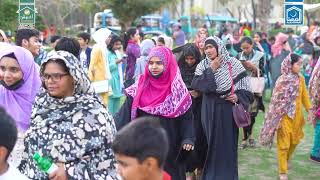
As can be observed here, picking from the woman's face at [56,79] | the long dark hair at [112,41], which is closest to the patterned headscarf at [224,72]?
the woman's face at [56,79]

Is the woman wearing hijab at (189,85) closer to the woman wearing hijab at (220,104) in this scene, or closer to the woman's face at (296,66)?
the woman wearing hijab at (220,104)

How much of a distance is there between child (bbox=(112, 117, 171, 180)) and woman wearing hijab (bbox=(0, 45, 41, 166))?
1.50 metres

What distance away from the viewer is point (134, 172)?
2750 millimetres

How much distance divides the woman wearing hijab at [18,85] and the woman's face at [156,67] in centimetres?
120

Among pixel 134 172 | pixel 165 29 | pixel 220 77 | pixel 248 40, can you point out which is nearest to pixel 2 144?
pixel 134 172

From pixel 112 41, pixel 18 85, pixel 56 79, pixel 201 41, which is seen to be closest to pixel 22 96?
pixel 18 85

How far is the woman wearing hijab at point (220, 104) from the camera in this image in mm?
6344

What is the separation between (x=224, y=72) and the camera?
20.9 ft

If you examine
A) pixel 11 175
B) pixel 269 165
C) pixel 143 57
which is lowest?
pixel 269 165

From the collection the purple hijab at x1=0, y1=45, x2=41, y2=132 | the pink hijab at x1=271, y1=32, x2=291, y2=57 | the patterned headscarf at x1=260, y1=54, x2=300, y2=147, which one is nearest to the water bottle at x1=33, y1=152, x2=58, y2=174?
the purple hijab at x1=0, y1=45, x2=41, y2=132

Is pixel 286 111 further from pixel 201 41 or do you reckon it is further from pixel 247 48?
pixel 247 48

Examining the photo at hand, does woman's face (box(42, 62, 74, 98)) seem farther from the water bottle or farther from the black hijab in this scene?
the black hijab

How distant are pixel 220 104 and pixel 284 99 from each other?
3.49 feet

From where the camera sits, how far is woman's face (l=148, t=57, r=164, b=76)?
17.2ft
